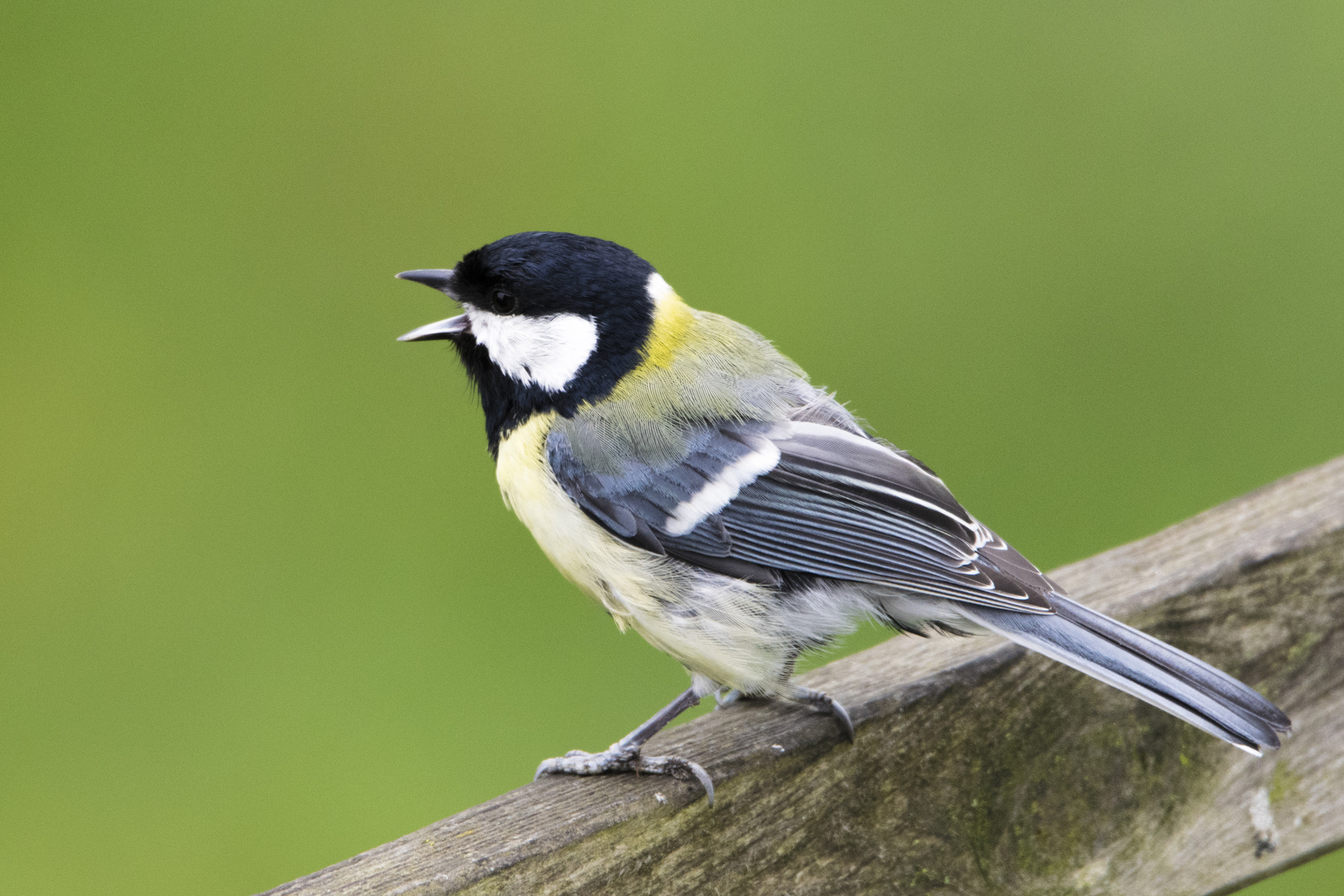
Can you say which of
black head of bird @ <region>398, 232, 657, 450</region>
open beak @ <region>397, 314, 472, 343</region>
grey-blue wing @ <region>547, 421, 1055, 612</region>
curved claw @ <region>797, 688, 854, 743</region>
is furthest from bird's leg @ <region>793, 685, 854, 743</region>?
open beak @ <region>397, 314, 472, 343</region>

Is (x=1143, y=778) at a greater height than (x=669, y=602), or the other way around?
(x=669, y=602)

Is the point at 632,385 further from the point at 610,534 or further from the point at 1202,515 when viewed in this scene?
the point at 1202,515

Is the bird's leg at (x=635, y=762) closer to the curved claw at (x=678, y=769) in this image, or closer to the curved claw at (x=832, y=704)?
the curved claw at (x=678, y=769)

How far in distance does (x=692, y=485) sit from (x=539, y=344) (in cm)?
25

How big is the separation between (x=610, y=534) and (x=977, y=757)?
1.58ft

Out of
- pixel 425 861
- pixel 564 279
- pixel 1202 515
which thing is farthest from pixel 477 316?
pixel 1202 515

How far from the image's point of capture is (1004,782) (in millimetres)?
1288

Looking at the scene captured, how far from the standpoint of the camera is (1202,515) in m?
1.55

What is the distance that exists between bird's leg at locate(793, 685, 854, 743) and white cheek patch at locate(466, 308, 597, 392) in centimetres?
47

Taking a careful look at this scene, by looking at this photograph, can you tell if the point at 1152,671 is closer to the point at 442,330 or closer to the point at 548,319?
the point at 548,319

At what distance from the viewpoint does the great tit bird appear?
1415mm

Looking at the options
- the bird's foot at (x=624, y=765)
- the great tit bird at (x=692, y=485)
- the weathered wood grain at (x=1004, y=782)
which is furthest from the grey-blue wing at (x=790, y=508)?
the bird's foot at (x=624, y=765)

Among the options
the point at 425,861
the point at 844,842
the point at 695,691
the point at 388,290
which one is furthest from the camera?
the point at 388,290

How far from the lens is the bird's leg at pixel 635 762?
1.20 metres
